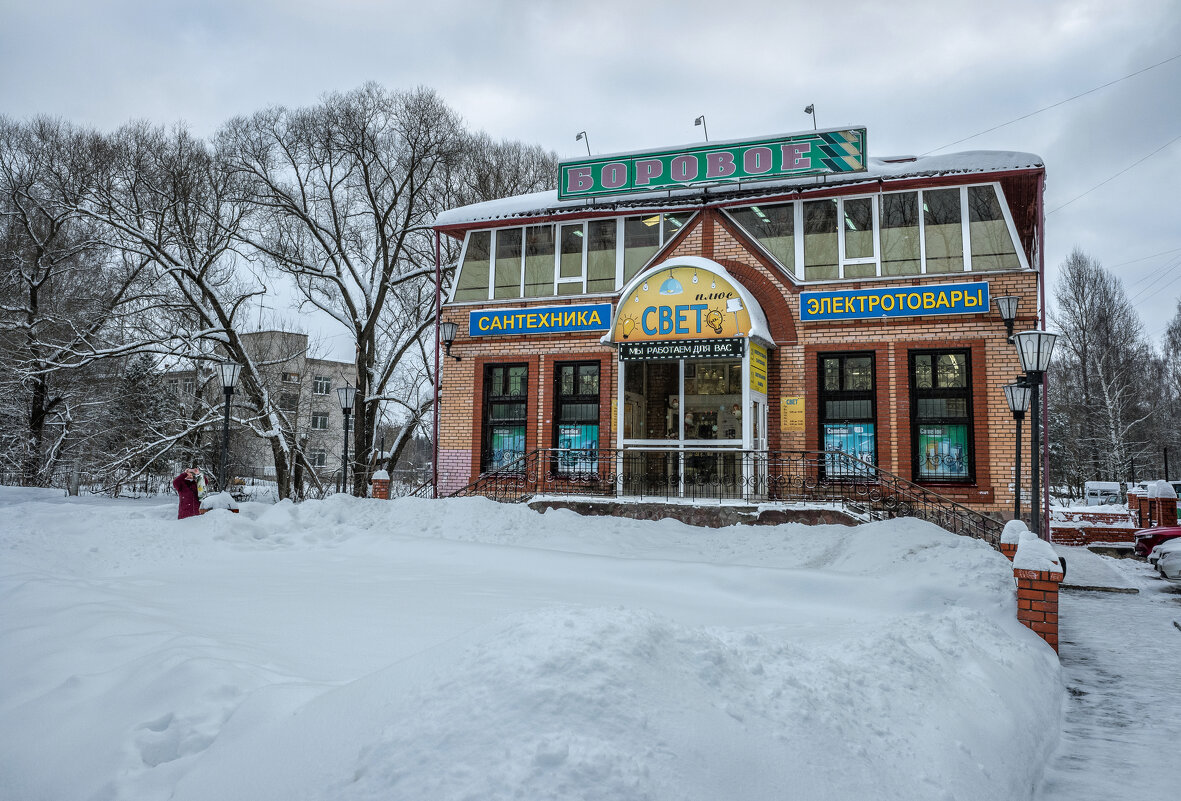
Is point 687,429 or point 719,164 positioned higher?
point 719,164

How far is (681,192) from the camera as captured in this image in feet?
49.7

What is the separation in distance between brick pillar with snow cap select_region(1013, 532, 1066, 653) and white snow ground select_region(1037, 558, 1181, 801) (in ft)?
1.41

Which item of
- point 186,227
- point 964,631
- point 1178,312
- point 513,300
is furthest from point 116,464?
point 1178,312

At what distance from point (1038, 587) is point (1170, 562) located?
927 centimetres

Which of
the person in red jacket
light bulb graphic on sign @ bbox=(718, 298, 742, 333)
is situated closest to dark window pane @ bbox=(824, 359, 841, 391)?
light bulb graphic on sign @ bbox=(718, 298, 742, 333)

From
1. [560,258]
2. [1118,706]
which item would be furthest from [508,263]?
[1118,706]

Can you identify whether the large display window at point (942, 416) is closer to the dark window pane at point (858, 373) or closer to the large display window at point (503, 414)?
the dark window pane at point (858, 373)

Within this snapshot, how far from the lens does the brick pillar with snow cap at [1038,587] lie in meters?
6.54

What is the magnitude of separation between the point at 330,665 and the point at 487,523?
7.29 meters

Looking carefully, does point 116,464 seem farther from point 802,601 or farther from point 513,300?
point 802,601

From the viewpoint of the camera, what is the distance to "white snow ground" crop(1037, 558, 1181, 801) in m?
4.19

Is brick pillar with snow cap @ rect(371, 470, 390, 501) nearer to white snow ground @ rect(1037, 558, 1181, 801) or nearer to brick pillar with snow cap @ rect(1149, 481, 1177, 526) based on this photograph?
white snow ground @ rect(1037, 558, 1181, 801)

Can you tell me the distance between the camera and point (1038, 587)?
6645 mm

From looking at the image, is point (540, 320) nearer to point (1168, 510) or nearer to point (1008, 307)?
point (1008, 307)
